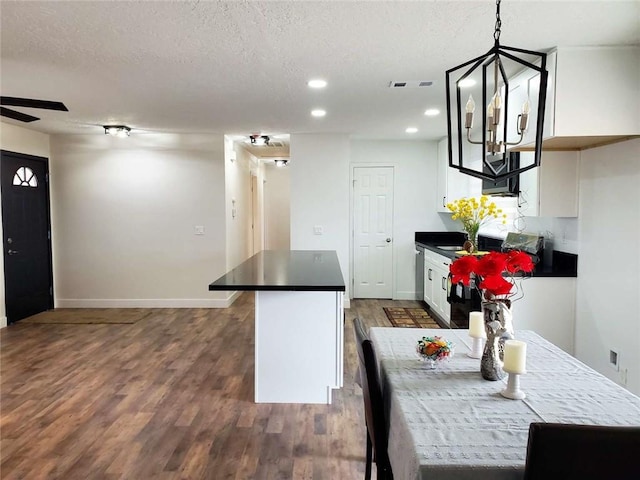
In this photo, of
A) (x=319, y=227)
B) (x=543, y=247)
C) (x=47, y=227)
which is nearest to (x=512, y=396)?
(x=543, y=247)

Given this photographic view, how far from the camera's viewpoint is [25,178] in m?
5.63

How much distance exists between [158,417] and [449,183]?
460 centimetres

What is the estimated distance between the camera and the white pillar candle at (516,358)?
149 centimetres

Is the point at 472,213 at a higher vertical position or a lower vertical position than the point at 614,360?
higher

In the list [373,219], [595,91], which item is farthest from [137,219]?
[595,91]

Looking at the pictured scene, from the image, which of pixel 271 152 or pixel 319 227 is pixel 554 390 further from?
pixel 271 152

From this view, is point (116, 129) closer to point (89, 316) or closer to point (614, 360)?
point (89, 316)

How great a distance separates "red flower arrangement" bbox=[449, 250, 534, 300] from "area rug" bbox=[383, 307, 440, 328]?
3758mm

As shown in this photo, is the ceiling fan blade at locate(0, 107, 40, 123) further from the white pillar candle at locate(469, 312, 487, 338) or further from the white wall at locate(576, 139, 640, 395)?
the white wall at locate(576, 139, 640, 395)

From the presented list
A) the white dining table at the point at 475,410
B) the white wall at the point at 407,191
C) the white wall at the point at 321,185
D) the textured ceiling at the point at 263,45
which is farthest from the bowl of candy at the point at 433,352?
the white wall at the point at 407,191

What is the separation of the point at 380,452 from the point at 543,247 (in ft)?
9.95

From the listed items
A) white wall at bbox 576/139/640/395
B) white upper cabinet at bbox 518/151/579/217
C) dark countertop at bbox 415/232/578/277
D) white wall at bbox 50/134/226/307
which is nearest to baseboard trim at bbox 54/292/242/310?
white wall at bbox 50/134/226/307

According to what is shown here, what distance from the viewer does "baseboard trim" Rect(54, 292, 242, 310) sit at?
6.24m

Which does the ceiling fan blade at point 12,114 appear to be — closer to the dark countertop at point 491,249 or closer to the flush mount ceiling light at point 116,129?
the flush mount ceiling light at point 116,129
